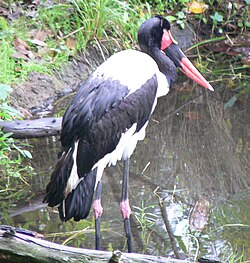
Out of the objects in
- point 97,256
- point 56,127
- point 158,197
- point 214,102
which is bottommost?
point 214,102

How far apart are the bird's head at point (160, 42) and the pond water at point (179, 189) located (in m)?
0.84

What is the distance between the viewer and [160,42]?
15.0 ft

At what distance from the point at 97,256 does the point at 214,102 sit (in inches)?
156

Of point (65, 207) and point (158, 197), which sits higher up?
point (65, 207)

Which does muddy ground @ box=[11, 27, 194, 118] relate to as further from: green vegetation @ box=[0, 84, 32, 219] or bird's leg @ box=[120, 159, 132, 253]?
bird's leg @ box=[120, 159, 132, 253]

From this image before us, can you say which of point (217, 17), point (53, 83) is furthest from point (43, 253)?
point (217, 17)

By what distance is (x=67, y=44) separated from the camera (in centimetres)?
711

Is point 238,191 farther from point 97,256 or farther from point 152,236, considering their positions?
point 97,256

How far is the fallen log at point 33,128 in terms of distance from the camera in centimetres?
502

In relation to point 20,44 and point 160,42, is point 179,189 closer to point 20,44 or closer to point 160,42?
point 160,42

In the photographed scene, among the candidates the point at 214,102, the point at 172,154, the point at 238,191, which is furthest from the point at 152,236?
the point at 214,102

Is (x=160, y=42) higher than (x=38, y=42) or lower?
higher

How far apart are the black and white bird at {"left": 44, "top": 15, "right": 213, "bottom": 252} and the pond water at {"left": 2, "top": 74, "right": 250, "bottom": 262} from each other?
1.05 ft

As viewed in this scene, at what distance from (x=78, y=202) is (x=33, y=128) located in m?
1.25
